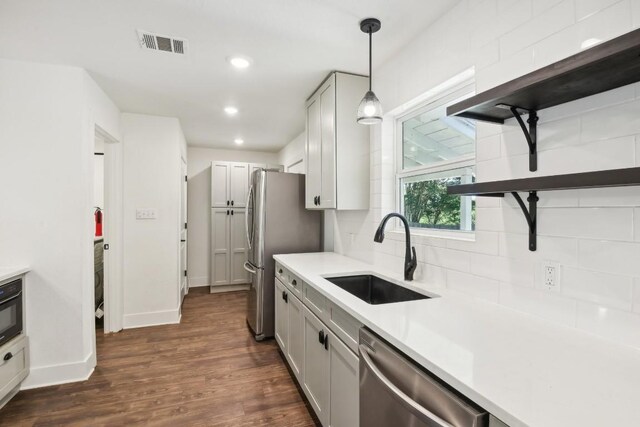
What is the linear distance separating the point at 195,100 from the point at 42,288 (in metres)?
2.05

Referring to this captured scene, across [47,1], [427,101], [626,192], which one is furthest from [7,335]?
[626,192]

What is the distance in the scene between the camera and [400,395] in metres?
1.02

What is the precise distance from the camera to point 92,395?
2291 mm

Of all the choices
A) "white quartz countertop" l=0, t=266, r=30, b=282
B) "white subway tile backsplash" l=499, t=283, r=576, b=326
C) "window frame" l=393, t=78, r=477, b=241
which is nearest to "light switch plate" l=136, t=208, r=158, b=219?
"white quartz countertop" l=0, t=266, r=30, b=282

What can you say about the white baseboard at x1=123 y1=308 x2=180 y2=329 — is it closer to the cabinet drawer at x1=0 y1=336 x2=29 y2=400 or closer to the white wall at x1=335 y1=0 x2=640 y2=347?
the cabinet drawer at x1=0 y1=336 x2=29 y2=400

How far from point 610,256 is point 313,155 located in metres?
2.27

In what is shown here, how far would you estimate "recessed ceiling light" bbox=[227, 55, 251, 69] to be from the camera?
229cm

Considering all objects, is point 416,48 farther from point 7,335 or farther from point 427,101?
point 7,335

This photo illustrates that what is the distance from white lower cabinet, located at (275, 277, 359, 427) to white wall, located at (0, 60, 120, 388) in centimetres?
166

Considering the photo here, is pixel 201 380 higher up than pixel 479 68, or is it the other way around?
pixel 479 68

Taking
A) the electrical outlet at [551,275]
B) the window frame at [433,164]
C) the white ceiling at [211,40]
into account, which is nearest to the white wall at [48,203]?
the white ceiling at [211,40]

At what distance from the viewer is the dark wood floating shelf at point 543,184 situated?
83 centimetres

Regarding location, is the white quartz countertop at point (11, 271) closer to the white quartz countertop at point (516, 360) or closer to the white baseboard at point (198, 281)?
the white quartz countertop at point (516, 360)

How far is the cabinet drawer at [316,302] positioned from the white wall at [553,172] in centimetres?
64
